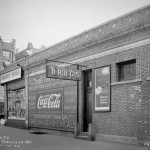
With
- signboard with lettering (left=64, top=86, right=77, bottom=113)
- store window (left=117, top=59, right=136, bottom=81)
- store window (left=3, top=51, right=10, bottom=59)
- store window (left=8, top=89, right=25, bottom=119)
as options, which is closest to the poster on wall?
store window (left=117, top=59, right=136, bottom=81)

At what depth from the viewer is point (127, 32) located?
40.2 ft

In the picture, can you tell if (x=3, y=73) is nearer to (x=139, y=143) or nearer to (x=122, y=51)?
(x=122, y=51)

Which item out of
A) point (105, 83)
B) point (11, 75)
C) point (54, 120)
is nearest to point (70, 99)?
point (54, 120)

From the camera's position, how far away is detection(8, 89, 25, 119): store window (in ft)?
77.7

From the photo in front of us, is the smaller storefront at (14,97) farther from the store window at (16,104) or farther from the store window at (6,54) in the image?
the store window at (6,54)

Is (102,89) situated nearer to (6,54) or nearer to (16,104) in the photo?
(16,104)

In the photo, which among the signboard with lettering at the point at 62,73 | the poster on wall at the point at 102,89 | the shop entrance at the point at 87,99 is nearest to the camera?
the signboard with lettering at the point at 62,73

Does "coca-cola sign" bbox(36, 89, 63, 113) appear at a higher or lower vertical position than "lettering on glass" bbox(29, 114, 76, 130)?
higher

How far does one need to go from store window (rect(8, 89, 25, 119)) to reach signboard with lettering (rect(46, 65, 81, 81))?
10484mm

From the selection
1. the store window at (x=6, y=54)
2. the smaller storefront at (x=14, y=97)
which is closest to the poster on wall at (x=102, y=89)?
the smaller storefront at (x=14, y=97)

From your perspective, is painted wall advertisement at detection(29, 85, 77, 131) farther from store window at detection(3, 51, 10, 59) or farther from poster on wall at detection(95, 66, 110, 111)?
store window at detection(3, 51, 10, 59)

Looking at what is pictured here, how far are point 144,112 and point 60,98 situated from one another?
290 inches

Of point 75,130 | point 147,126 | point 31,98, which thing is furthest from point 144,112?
point 31,98

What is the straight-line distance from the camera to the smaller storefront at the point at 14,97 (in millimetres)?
23594
